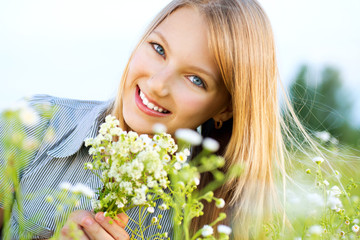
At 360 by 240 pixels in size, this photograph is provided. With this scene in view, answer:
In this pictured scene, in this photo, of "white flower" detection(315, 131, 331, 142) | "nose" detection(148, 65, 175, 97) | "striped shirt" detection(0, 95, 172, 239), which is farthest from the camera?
"white flower" detection(315, 131, 331, 142)

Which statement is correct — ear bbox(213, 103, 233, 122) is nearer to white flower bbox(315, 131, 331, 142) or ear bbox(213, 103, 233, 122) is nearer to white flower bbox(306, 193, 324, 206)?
white flower bbox(306, 193, 324, 206)

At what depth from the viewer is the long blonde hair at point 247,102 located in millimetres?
2207

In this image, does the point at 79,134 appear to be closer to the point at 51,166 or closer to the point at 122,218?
the point at 51,166

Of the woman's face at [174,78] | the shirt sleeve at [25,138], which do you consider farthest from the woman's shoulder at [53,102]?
the woman's face at [174,78]

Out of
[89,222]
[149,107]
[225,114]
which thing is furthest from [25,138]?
[225,114]

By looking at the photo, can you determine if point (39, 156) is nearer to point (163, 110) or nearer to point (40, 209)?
point (40, 209)

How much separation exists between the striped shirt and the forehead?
65 cm

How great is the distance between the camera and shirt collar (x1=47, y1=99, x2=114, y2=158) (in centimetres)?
237

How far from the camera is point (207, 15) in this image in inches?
85.6

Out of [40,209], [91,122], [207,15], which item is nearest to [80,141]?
[91,122]

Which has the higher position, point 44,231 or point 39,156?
point 39,156

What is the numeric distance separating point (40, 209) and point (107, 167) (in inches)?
42.2

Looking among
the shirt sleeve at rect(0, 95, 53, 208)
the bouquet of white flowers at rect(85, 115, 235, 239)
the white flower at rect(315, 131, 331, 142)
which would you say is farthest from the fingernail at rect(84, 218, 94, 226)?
the white flower at rect(315, 131, 331, 142)

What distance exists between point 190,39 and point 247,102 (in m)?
0.47
